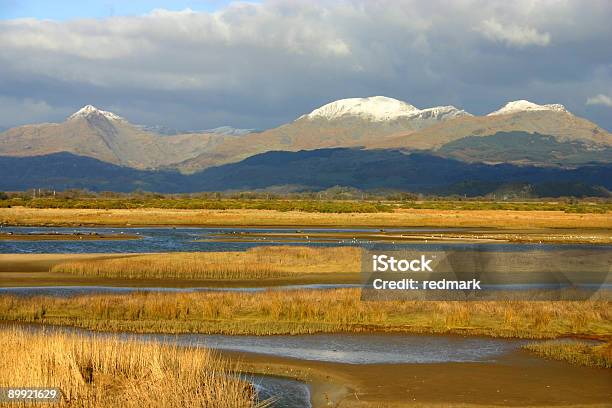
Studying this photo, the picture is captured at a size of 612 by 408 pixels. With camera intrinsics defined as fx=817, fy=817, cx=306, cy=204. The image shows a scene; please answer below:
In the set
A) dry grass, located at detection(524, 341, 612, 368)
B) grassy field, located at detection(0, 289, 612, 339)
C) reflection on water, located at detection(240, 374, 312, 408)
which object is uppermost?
grassy field, located at detection(0, 289, 612, 339)

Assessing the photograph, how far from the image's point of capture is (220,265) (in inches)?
1875

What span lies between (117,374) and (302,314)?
13.2 m

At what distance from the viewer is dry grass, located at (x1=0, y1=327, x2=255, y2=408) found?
1797 cm

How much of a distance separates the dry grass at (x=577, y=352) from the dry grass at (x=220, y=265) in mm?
21864

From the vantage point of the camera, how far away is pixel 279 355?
25906 millimetres

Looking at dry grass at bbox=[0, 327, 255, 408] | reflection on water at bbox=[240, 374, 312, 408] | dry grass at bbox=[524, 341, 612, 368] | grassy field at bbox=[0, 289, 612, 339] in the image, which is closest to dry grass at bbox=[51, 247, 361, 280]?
grassy field at bbox=[0, 289, 612, 339]

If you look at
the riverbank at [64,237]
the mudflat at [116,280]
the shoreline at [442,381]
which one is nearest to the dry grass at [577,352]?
the shoreline at [442,381]

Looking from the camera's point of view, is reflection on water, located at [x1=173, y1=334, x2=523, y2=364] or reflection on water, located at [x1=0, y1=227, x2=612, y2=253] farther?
reflection on water, located at [x1=0, y1=227, x2=612, y2=253]

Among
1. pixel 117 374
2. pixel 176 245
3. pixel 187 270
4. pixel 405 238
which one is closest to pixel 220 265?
pixel 187 270

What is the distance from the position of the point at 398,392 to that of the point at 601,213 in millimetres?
123777

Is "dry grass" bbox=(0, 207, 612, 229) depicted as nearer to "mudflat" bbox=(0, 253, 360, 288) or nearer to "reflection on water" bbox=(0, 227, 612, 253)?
"reflection on water" bbox=(0, 227, 612, 253)

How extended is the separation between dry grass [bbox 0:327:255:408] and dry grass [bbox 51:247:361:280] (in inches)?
968

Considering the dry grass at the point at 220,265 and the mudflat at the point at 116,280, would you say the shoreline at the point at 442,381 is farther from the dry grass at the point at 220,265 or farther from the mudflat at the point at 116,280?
the dry grass at the point at 220,265

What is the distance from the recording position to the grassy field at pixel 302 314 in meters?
30.1
